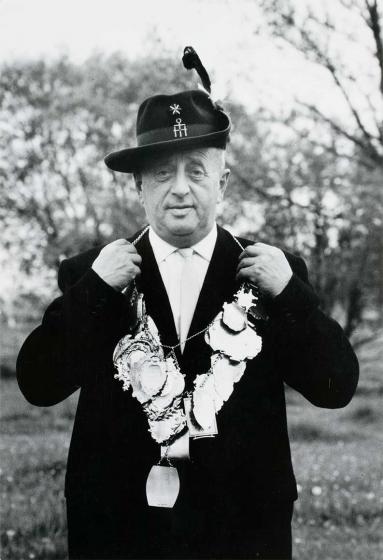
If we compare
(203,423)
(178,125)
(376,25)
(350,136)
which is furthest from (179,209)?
(350,136)

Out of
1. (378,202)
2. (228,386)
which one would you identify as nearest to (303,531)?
(378,202)

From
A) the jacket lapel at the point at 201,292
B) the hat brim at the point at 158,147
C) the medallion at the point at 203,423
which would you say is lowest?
the medallion at the point at 203,423

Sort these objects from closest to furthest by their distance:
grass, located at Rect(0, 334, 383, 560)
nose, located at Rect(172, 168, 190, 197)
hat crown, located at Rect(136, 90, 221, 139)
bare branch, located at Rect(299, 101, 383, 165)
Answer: nose, located at Rect(172, 168, 190, 197)
hat crown, located at Rect(136, 90, 221, 139)
grass, located at Rect(0, 334, 383, 560)
bare branch, located at Rect(299, 101, 383, 165)

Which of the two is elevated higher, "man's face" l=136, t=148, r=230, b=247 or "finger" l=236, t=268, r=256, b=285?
"man's face" l=136, t=148, r=230, b=247

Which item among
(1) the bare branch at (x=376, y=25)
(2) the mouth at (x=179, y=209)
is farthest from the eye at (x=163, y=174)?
(1) the bare branch at (x=376, y=25)

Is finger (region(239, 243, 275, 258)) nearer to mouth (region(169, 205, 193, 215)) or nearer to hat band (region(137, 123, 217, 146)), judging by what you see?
mouth (region(169, 205, 193, 215))

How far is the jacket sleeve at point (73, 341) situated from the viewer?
7.45 feet

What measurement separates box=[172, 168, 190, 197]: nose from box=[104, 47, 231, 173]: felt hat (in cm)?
8

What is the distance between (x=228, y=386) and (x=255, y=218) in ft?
12.0

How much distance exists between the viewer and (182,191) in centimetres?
226

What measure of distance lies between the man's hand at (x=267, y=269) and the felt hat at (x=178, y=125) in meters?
0.39

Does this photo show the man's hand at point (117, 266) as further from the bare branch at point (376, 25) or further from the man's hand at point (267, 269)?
the bare branch at point (376, 25)

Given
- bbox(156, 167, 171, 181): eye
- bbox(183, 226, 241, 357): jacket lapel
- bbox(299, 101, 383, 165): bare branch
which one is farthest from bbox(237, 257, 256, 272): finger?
bbox(299, 101, 383, 165): bare branch

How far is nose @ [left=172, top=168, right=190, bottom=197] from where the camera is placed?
89.3 inches
